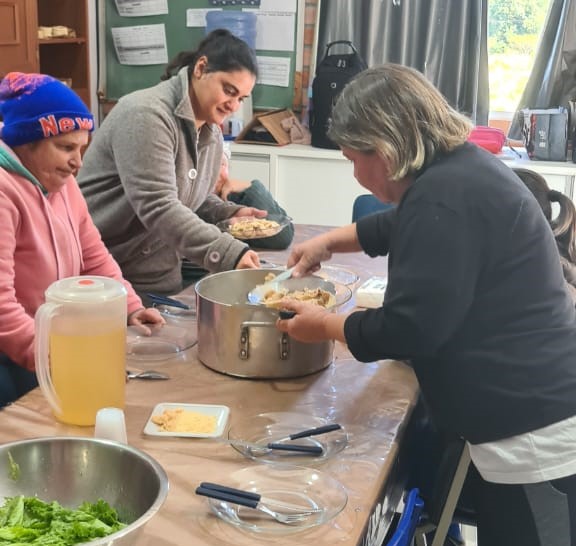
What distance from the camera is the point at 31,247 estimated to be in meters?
1.58

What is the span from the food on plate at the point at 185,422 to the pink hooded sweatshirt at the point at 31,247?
37 cm

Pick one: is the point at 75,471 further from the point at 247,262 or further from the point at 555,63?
the point at 555,63

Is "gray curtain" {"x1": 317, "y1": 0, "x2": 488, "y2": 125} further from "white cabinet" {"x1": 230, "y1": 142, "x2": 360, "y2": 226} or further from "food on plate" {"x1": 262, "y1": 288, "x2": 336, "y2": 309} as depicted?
"food on plate" {"x1": 262, "y1": 288, "x2": 336, "y2": 309}

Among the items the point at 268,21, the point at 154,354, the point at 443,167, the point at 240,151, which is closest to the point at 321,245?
the point at 154,354

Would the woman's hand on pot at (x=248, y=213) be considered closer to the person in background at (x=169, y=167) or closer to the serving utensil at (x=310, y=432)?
the person in background at (x=169, y=167)

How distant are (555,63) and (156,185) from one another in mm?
2855

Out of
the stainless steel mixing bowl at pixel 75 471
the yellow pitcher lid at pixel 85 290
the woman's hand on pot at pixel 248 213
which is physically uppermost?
the yellow pitcher lid at pixel 85 290

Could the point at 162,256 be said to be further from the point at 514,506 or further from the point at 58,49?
the point at 58,49

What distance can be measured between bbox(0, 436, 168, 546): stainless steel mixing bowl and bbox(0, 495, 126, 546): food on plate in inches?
1.0

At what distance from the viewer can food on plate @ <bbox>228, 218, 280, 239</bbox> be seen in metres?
2.29

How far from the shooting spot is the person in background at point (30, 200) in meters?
1.46

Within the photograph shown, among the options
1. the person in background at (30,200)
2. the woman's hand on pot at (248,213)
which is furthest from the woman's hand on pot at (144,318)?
the woman's hand on pot at (248,213)

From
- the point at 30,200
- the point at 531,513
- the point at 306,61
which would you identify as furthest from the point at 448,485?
the point at 306,61

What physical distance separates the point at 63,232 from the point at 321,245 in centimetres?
57
